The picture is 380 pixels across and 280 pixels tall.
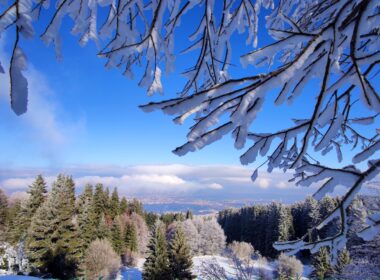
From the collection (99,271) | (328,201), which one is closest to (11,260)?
(99,271)

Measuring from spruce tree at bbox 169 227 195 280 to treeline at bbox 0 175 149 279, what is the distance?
23.0 feet

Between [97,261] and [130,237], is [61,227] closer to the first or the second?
[97,261]

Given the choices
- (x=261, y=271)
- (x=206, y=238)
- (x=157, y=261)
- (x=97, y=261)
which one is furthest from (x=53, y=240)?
(x=206, y=238)

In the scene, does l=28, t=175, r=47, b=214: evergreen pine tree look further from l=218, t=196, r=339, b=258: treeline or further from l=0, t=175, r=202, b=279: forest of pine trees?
l=218, t=196, r=339, b=258: treeline

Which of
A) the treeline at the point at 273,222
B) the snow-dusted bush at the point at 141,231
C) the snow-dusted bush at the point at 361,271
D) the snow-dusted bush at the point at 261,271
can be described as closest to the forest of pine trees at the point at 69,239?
the snow-dusted bush at the point at 261,271

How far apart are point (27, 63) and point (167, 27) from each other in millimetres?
1134

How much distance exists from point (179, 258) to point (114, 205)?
2045 centimetres

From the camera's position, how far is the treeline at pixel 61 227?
67.7 ft

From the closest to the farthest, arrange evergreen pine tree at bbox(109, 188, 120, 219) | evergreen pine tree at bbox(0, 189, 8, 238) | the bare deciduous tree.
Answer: the bare deciduous tree
evergreen pine tree at bbox(0, 189, 8, 238)
evergreen pine tree at bbox(109, 188, 120, 219)

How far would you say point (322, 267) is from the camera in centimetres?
2380

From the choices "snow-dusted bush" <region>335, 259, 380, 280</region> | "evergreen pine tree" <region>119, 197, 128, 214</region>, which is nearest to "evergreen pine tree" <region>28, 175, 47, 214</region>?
"evergreen pine tree" <region>119, 197, 128, 214</region>

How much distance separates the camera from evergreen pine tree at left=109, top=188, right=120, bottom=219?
42250 mm

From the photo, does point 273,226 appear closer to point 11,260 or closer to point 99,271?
point 99,271

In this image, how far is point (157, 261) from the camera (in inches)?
975
